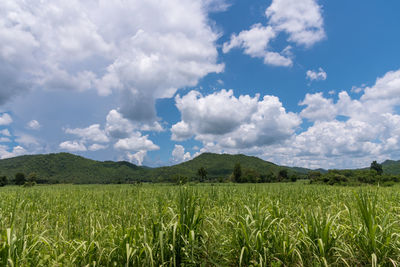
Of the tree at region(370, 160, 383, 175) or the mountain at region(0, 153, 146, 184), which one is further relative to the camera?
the mountain at region(0, 153, 146, 184)

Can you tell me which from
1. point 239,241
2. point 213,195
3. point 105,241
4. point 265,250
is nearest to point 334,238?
point 265,250

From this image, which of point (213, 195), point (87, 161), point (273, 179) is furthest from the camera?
point (87, 161)

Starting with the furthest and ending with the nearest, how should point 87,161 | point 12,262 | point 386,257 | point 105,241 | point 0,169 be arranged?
point 87,161 < point 0,169 < point 105,241 < point 386,257 < point 12,262

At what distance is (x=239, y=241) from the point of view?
3.86 meters

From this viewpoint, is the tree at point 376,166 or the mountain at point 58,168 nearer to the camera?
the tree at point 376,166

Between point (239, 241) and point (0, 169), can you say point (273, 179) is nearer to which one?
point (239, 241)

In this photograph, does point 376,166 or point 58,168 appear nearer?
point 376,166

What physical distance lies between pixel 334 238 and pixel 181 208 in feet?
9.77

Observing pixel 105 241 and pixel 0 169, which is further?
pixel 0 169

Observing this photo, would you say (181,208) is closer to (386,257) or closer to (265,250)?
(265,250)

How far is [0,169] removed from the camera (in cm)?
15900

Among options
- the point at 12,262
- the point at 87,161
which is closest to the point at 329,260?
the point at 12,262

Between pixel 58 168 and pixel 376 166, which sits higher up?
pixel 58 168

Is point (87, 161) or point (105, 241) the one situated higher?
point (87, 161)
